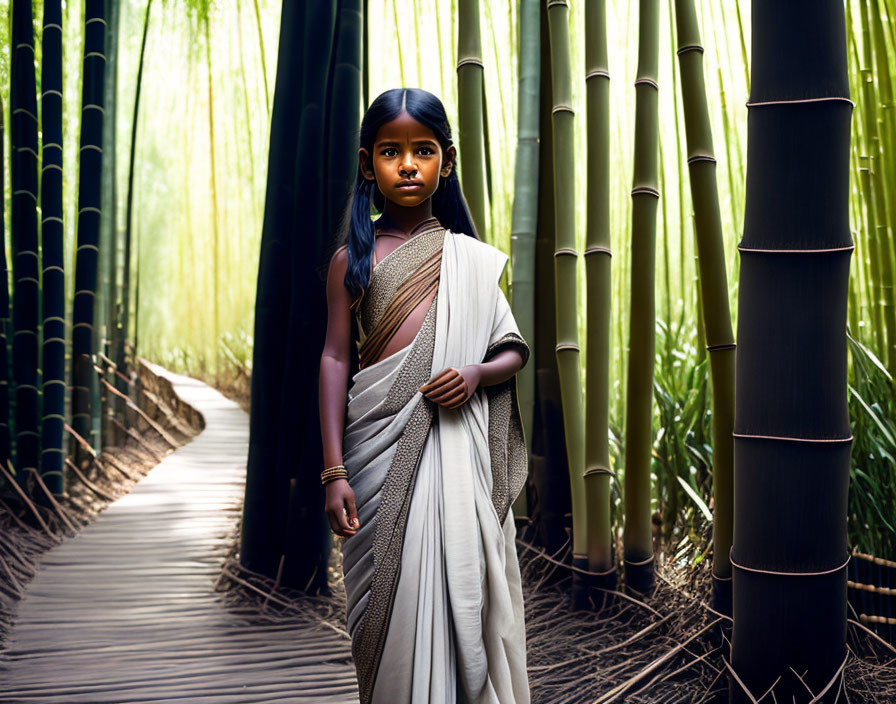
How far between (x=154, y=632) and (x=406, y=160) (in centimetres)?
153

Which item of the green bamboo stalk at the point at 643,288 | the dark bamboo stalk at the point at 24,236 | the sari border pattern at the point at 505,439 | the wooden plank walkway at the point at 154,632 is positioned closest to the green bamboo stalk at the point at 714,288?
the green bamboo stalk at the point at 643,288

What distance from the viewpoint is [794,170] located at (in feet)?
4.64

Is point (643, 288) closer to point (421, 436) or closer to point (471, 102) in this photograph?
point (471, 102)

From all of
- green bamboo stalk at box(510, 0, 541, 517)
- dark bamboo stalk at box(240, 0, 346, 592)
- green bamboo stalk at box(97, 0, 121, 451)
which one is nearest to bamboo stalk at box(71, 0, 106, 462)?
green bamboo stalk at box(97, 0, 121, 451)

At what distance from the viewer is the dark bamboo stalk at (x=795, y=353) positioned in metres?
1.41

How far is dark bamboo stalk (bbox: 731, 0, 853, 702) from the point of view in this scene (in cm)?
141

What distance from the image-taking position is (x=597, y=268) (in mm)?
1981

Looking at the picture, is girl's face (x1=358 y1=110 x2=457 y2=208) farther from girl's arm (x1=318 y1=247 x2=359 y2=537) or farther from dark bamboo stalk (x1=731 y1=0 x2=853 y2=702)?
dark bamboo stalk (x1=731 y1=0 x2=853 y2=702)

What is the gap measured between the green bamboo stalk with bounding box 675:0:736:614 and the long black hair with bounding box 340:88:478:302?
1.93ft

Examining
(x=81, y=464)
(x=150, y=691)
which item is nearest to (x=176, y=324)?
(x=81, y=464)

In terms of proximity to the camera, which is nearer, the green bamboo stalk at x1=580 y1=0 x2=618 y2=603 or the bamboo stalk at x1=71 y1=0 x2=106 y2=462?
the green bamboo stalk at x1=580 y1=0 x2=618 y2=603

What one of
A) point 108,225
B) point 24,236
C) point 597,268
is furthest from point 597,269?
point 108,225

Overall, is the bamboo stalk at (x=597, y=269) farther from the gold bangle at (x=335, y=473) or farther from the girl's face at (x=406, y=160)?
the gold bangle at (x=335, y=473)

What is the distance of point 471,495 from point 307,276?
1284 mm
